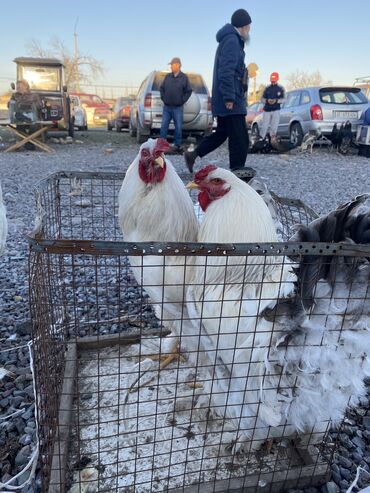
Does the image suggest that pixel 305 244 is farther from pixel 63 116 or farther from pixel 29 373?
pixel 63 116

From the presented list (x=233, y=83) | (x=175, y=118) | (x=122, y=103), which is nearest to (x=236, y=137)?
(x=233, y=83)

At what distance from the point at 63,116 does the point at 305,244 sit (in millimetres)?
10757

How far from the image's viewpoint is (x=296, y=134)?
32.6 ft

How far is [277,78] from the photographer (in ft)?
29.6

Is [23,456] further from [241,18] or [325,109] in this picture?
[325,109]

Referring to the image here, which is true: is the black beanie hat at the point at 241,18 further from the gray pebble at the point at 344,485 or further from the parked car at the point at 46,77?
the parked car at the point at 46,77

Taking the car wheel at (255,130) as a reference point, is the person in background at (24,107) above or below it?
above

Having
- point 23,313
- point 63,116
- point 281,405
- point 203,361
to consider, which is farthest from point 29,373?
point 63,116

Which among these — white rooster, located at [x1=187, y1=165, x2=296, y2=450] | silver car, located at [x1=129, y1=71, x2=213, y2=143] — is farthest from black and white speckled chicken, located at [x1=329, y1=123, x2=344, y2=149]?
white rooster, located at [x1=187, y1=165, x2=296, y2=450]

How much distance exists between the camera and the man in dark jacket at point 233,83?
4254 millimetres

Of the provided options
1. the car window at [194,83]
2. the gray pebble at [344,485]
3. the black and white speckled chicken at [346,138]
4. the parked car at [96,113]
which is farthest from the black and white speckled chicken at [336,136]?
→ the parked car at [96,113]

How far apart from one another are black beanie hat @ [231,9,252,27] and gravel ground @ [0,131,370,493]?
7.29ft

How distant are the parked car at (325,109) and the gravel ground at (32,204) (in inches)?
26.8

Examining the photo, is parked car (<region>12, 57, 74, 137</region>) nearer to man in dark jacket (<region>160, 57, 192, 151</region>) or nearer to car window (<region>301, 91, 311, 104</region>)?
man in dark jacket (<region>160, 57, 192, 151</region>)
